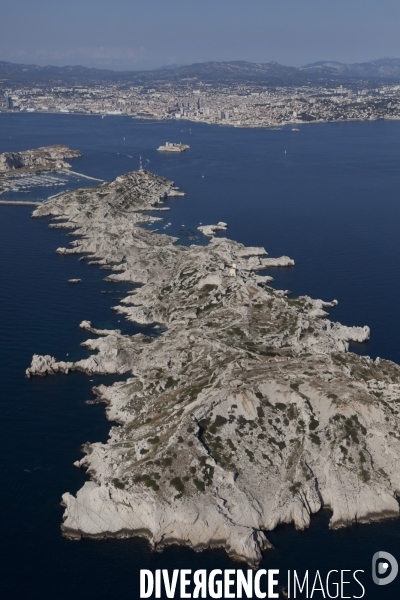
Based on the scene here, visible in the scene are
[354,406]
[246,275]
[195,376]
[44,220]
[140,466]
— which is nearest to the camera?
[140,466]

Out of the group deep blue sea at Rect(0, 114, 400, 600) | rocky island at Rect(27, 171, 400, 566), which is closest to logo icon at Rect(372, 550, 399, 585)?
deep blue sea at Rect(0, 114, 400, 600)

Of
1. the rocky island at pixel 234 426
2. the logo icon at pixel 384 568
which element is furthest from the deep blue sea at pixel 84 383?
the rocky island at pixel 234 426

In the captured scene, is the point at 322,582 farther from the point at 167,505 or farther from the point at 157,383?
the point at 157,383

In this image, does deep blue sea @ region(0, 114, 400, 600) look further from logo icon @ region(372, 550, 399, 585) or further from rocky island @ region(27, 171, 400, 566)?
rocky island @ region(27, 171, 400, 566)

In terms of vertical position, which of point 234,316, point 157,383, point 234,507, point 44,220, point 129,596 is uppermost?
point 44,220

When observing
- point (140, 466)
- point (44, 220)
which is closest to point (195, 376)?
point (140, 466)

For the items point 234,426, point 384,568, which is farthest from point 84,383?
point 384,568

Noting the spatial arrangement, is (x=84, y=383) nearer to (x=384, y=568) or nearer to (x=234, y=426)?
(x=234, y=426)
